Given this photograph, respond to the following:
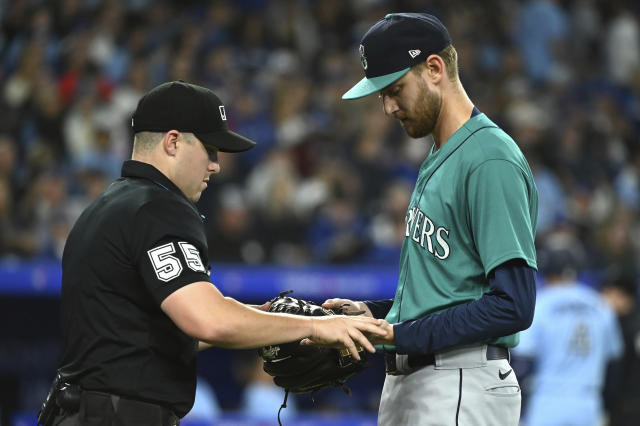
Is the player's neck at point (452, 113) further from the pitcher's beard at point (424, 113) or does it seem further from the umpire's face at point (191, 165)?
the umpire's face at point (191, 165)

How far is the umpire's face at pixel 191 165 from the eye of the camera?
143 inches

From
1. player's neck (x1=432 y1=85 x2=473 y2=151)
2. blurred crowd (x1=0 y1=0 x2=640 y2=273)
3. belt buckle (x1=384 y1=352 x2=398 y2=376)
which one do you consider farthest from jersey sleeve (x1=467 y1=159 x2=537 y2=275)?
blurred crowd (x1=0 y1=0 x2=640 y2=273)

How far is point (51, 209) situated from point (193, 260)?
613 centimetres

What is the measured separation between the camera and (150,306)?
3.48 meters

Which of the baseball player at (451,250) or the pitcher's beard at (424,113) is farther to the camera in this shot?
the pitcher's beard at (424,113)

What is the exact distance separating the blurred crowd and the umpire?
17.8ft

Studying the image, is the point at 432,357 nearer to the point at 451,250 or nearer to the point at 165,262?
the point at 451,250

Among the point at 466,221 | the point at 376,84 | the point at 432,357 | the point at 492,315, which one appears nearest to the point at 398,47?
the point at 376,84

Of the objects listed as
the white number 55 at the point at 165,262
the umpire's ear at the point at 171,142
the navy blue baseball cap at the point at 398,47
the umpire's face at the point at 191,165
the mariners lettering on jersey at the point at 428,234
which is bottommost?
the white number 55 at the point at 165,262

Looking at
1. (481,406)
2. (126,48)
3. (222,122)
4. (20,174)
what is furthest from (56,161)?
(481,406)

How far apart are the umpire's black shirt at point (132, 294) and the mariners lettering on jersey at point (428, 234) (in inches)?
31.4

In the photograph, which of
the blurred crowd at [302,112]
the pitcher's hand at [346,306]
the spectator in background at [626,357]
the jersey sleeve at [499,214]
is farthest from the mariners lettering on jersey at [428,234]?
the blurred crowd at [302,112]

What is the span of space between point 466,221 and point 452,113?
459 mm

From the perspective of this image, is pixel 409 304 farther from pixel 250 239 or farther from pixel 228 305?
pixel 250 239
